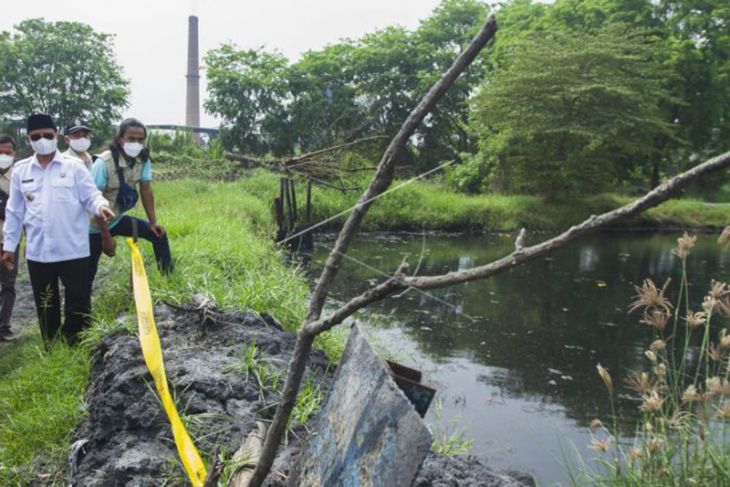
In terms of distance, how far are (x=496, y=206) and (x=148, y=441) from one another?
69.7ft

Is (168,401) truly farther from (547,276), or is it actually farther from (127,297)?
(547,276)

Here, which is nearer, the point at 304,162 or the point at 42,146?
the point at 42,146

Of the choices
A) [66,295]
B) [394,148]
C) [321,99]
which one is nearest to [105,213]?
[66,295]

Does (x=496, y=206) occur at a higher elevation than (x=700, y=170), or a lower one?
lower

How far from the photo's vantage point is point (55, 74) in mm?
28906

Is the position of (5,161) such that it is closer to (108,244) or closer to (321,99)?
(108,244)

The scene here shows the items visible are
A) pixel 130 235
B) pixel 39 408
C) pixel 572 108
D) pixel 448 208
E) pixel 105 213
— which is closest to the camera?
pixel 39 408

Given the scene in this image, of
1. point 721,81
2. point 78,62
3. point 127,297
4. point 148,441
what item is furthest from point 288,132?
point 148,441

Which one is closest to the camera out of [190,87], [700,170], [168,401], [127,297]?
[700,170]

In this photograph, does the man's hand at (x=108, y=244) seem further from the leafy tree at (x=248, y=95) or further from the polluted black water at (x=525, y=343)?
the leafy tree at (x=248, y=95)

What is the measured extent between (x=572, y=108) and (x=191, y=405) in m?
24.8

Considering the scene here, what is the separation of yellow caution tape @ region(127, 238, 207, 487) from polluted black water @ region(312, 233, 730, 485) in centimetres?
112

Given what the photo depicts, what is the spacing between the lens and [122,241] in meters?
7.56

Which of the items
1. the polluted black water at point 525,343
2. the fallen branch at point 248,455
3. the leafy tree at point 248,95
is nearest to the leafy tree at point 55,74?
the leafy tree at point 248,95
